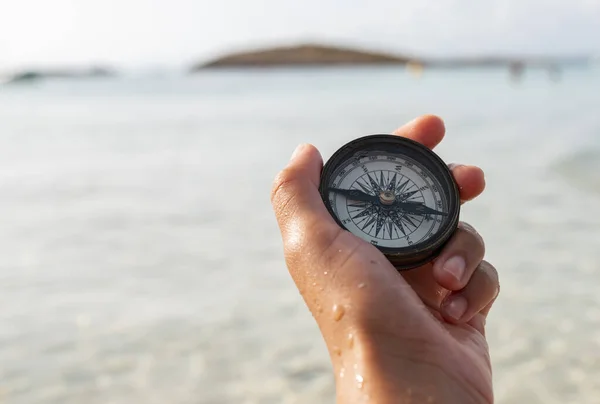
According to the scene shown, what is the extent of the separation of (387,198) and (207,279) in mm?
3078

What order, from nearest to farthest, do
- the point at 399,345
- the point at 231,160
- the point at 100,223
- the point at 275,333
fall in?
the point at 399,345
the point at 275,333
the point at 100,223
the point at 231,160

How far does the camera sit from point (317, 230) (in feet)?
7.07

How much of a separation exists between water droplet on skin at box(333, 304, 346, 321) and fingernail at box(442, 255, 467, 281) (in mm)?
413

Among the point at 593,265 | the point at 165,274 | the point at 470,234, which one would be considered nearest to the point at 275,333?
the point at 165,274

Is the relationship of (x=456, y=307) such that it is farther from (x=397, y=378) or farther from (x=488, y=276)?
(x=397, y=378)

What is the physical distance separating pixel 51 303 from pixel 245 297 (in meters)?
1.44

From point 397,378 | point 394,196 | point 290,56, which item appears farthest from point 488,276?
point 290,56

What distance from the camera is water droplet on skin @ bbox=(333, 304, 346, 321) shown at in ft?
6.78

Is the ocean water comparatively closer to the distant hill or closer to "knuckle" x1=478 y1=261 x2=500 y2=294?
"knuckle" x1=478 y1=261 x2=500 y2=294

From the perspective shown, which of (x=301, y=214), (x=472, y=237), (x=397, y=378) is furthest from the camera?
(x=472, y=237)

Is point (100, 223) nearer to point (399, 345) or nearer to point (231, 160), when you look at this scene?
point (231, 160)

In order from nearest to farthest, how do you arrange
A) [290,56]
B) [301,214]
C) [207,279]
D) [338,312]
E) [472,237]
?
[338,312] < [301,214] < [472,237] < [207,279] < [290,56]

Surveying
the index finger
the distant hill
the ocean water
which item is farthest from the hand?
the distant hill

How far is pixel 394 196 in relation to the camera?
2.40m
